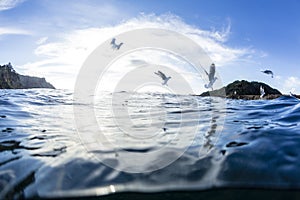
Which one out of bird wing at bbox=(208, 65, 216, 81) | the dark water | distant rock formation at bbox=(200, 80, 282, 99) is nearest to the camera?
the dark water

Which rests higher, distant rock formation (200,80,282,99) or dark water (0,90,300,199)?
distant rock formation (200,80,282,99)

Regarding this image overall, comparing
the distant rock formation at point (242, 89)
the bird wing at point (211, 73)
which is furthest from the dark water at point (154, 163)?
the distant rock formation at point (242, 89)

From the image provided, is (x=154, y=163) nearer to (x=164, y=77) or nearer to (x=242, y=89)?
(x=164, y=77)

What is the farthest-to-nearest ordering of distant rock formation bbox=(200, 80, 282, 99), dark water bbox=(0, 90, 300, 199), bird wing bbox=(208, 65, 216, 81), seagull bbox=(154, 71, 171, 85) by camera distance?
distant rock formation bbox=(200, 80, 282, 99)
bird wing bbox=(208, 65, 216, 81)
seagull bbox=(154, 71, 171, 85)
dark water bbox=(0, 90, 300, 199)

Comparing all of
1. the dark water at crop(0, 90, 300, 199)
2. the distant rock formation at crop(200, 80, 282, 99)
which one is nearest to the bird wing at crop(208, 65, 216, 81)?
the distant rock formation at crop(200, 80, 282, 99)

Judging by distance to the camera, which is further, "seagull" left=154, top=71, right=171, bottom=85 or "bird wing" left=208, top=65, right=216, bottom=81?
"bird wing" left=208, top=65, right=216, bottom=81

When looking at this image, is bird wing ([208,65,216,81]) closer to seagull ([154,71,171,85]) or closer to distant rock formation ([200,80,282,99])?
seagull ([154,71,171,85])

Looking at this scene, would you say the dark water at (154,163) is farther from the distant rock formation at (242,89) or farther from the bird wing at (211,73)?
the distant rock formation at (242,89)

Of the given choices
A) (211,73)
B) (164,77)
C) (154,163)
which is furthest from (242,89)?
(154,163)

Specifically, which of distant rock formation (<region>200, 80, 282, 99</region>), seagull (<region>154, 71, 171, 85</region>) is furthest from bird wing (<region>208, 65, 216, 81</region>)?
distant rock formation (<region>200, 80, 282, 99</region>)

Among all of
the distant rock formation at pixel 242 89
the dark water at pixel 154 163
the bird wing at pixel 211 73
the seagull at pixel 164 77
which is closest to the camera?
the dark water at pixel 154 163

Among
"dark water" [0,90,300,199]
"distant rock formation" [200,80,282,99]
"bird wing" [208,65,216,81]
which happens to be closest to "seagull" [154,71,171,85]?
"bird wing" [208,65,216,81]

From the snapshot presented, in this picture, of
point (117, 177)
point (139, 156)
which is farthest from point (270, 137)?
point (117, 177)

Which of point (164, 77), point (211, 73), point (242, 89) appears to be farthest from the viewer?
point (242, 89)
